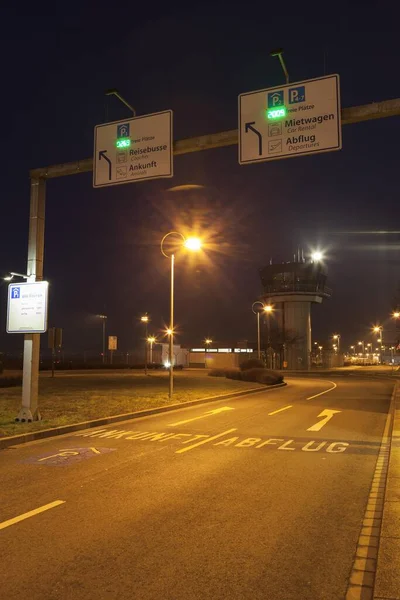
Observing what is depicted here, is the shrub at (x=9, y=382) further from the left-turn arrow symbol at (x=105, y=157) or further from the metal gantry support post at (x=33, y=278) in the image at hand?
the left-turn arrow symbol at (x=105, y=157)

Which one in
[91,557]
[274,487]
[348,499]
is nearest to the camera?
[91,557]

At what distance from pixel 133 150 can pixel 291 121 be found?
3894mm

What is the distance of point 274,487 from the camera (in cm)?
774

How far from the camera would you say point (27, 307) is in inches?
571

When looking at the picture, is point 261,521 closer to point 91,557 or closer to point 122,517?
point 122,517

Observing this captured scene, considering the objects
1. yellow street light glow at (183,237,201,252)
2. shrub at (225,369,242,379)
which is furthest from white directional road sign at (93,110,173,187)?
shrub at (225,369,242,379)

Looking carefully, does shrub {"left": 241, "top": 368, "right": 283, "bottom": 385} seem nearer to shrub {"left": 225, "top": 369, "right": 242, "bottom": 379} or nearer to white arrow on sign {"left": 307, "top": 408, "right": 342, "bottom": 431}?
shrub {"left": 225, "top": 369, "right": 242, "bottom": 379}

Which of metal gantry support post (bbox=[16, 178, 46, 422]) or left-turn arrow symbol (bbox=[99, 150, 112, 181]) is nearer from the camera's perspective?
left-turn arrow symbol (bbox=[99, 150, 112, 181])

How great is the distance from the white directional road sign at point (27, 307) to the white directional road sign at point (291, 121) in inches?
275

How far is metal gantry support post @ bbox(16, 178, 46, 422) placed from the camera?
14.2 meters

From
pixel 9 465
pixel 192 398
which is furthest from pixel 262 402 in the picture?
pixel 9 465

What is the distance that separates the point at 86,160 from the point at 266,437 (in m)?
8.68

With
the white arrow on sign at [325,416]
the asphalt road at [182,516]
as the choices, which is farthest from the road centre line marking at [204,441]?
the white arrow on sign at [325,416]

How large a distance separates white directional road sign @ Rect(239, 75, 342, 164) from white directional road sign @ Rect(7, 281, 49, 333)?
6.99m
